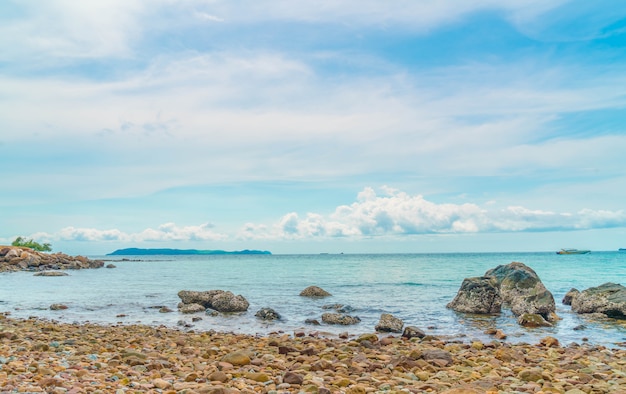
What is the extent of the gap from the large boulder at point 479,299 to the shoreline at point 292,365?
731 cm

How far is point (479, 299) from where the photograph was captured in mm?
21438

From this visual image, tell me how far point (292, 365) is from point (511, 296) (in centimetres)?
1590

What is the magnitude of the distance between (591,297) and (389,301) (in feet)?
30.5

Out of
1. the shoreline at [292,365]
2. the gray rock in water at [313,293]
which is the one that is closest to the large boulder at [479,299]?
the shoreline at [292,365]

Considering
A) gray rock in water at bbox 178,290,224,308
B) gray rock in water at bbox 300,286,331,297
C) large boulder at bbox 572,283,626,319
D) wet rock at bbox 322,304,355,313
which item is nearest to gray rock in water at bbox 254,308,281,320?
wet rock at bbox 322,304,355,313

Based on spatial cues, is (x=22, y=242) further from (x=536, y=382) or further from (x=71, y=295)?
(x=536, y=382)

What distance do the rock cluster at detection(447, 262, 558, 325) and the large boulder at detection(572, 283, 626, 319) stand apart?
Result: 1568 millimetres

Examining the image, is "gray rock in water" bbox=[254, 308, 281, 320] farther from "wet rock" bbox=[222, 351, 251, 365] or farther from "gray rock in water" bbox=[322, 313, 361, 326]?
"wet rock" bbox=[222, 351, 251, 365]

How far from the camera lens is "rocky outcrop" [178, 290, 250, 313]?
21.9 metres

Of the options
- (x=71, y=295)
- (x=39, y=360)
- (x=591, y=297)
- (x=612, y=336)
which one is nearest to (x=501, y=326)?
(x=612, y=336)

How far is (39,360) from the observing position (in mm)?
10062

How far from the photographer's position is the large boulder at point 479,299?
21.3 meters

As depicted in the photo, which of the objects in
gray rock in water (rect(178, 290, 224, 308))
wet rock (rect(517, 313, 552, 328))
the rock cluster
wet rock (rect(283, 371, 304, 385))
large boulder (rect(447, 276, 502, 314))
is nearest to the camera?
wet rock (rect(283, 371, 304, 385))

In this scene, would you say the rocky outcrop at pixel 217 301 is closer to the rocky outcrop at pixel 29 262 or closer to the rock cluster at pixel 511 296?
the rock cluster at pixel 511 296
